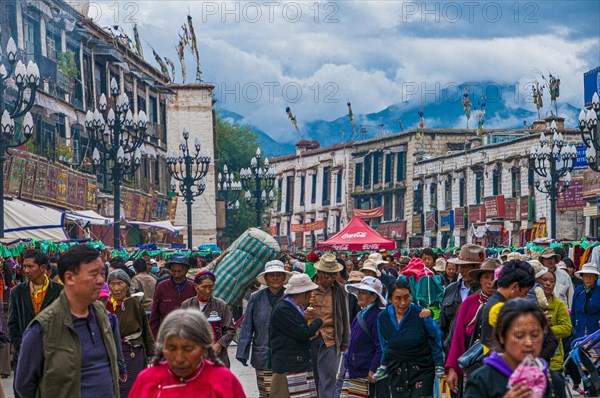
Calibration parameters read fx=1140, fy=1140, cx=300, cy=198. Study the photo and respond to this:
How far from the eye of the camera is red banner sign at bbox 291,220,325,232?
7875 cm

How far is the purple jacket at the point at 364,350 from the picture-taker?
10.2 metres

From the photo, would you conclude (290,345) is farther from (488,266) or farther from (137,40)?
(137,40)

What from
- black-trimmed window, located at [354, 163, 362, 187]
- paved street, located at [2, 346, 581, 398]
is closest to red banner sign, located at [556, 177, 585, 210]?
black-trimmed window, located at [354, 163, 362, 187]

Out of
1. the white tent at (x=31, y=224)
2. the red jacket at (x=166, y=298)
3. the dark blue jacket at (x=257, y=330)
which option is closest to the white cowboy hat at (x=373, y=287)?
the dark blue jacket at (x=257, y=330)

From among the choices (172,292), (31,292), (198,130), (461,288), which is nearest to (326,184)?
(198,130)

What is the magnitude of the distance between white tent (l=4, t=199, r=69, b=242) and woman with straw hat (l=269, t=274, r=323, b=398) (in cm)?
1296

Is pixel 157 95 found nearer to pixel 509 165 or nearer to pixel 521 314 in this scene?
pixel 509 165

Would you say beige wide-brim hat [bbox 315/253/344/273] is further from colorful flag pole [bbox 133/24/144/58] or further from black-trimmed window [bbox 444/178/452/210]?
black-trimmed window [bbox 444/178/452/210]

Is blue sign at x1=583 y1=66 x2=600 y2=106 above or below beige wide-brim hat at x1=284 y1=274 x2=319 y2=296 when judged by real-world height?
above

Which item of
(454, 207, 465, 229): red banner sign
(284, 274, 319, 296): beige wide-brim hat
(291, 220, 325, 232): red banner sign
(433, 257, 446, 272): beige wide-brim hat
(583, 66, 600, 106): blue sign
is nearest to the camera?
(284, 274, 319, 296): beige wide-brim hat

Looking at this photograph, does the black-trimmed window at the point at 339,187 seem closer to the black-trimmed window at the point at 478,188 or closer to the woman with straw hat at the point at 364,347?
the black-trimmed window at the point at 478,188

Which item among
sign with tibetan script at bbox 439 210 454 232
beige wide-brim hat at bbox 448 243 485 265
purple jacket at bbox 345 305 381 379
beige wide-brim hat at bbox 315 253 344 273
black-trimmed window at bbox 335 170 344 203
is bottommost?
purple jacket at bbox 345 305 381 379

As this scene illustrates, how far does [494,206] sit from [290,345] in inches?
1824

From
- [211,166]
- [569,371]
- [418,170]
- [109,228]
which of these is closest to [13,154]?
[109,228]
